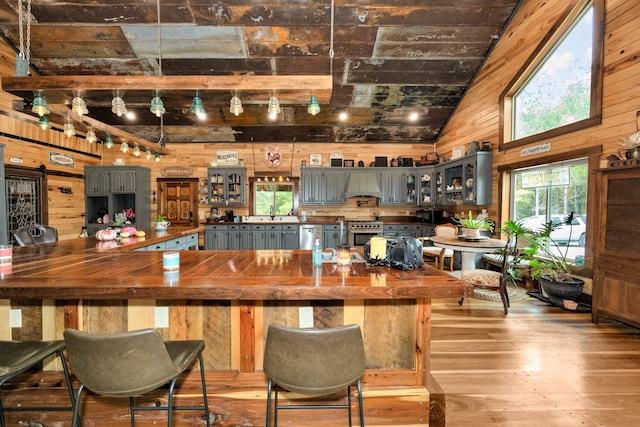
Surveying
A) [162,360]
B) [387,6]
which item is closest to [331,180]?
[387,6]

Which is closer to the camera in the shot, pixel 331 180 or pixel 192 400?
pixel 192 400

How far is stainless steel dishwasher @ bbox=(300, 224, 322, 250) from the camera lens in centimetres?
662

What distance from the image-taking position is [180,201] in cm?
709

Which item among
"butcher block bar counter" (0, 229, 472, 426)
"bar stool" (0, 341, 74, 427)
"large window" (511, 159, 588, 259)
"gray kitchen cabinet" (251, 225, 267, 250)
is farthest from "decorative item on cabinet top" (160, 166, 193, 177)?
"large window" (511, 159, 588, 259)

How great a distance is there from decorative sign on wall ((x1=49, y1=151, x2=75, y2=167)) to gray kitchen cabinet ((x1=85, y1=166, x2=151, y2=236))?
1.02 feet

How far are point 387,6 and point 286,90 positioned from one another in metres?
2.97

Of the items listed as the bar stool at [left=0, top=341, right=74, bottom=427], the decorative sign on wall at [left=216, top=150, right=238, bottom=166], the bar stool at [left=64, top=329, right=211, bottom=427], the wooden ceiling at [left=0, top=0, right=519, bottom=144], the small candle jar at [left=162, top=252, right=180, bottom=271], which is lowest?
the bar stool at [left=0, top=341, right=74, bottom=427]

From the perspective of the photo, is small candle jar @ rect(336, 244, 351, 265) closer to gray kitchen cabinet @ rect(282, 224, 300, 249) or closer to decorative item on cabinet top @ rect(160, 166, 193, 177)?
gray kitchen cabinet @ rect(282, 224, 300, 249)

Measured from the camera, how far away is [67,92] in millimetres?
2199

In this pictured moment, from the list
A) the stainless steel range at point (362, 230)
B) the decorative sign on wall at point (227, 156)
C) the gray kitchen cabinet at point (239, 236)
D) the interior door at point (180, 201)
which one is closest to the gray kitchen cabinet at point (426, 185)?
the stainless steel range at point (362, 230)

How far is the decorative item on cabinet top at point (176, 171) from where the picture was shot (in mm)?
6949

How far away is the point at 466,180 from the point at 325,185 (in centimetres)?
301

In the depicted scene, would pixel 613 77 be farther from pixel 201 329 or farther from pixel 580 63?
pixel 201 329

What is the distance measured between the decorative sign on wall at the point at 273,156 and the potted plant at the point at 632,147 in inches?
231
